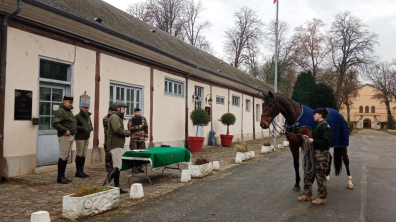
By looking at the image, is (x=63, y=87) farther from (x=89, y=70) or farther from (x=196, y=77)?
(x=196, y=77)

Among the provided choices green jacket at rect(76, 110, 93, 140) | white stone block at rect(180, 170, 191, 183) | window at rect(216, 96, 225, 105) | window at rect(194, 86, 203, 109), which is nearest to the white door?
green jacket at rect(76, 110, 93, 140)

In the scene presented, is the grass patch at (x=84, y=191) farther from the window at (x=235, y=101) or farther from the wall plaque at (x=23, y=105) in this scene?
the window at (x=235, y=101)

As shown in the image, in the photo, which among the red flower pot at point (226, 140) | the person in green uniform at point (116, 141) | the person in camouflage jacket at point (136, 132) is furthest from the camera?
the red flower pot at point (226, 140)

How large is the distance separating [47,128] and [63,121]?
6.00 ft

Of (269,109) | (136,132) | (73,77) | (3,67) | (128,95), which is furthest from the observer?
(128,95)

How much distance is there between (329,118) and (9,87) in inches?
288

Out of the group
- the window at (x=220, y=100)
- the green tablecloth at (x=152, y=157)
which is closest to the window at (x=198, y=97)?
the window at (x=220, y=100)

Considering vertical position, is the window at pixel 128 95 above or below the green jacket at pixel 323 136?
above

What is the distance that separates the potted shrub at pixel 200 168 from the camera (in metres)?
8.27

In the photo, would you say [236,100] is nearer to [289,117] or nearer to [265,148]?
[265,148]

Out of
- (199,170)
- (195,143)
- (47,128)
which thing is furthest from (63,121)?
(195,143)

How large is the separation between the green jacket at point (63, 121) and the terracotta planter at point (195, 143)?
8.00 meters

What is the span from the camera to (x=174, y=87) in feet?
50.0

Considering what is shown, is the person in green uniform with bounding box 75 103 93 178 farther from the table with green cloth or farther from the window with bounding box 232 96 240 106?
the window with bounding box 232 96 240 106
